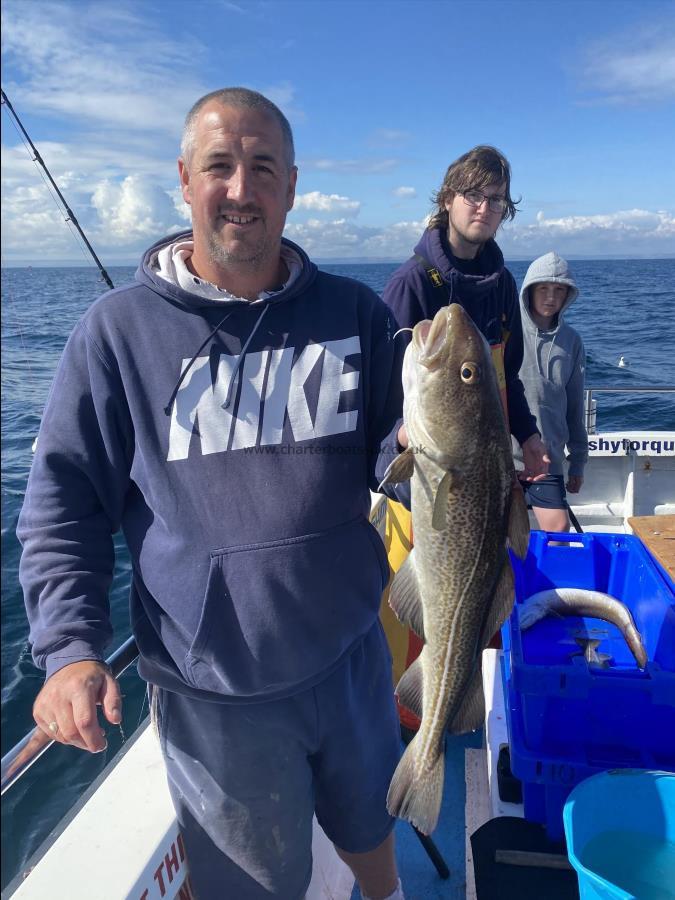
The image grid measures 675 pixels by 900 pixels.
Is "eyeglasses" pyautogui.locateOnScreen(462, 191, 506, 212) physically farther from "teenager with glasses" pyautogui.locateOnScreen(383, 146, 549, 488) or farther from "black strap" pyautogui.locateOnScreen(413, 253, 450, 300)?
"black strap" pyautogui.locateOnScreen(413, 253, 450, 300)

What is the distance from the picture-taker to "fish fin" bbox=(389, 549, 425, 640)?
2.29 meters

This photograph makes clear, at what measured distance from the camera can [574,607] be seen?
319 cm

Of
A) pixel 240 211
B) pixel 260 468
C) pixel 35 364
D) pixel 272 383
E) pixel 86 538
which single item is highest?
pixel 240 211

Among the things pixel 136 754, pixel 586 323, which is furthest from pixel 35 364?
pixel 136 754

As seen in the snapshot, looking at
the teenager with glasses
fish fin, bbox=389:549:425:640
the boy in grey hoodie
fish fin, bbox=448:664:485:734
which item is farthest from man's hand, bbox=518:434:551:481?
the boy in grey hoodie

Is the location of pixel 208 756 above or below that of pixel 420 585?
below

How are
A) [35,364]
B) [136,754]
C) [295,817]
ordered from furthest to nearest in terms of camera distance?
1. [35,364]
2. [136,754]
3. [295,817]

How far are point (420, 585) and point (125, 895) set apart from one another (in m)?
1.31

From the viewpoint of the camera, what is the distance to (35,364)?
51.2ft

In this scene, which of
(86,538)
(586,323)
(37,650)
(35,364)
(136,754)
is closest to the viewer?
(37,650)

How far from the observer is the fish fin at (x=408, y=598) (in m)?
2.29

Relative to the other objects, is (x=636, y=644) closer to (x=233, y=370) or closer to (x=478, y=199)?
(x=233, y=370)

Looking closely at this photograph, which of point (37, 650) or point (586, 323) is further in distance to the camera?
point (586, 323)

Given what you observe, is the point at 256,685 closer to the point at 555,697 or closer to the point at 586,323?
the point at 555,697
